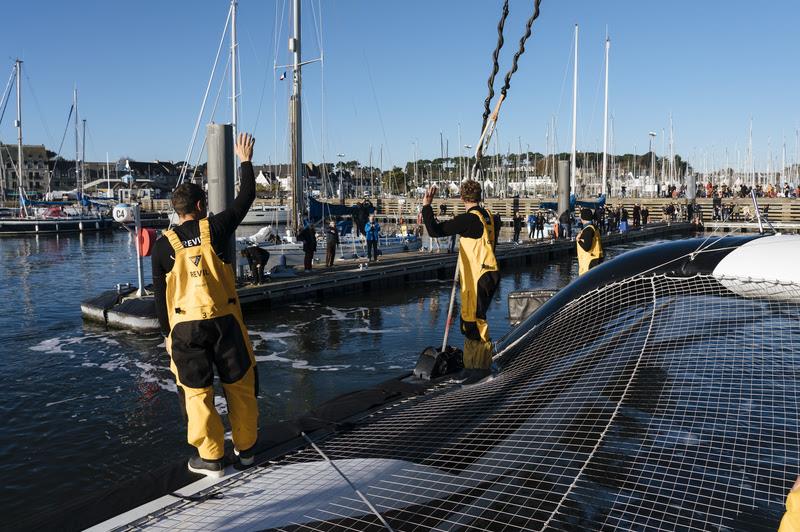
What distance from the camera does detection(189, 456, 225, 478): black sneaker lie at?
382cm

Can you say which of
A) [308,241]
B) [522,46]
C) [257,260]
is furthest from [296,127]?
[522,46]

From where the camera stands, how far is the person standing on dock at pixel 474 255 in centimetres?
571

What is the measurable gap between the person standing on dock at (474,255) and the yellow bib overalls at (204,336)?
2287mm

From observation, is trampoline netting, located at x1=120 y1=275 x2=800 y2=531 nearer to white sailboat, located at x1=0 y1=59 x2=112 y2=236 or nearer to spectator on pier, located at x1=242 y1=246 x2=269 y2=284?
spectator on pier, located at x1=242 y1=246 x2=269 y2=284

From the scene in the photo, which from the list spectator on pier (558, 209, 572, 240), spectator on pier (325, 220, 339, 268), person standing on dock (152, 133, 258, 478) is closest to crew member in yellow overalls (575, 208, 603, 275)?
person standing on dock (152, 133, 258, 478)

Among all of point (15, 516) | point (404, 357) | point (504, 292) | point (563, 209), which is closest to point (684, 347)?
point (404, 357)

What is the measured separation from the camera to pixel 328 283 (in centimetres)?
1680

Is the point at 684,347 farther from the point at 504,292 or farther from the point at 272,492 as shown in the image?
the point at 504,292

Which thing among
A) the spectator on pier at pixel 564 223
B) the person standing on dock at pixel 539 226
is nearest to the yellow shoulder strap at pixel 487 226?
the spectator on pier at pixel 564 223

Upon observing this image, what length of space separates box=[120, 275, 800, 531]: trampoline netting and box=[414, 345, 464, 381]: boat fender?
1.30 ft

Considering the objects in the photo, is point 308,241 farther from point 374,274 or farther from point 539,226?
point 539,226

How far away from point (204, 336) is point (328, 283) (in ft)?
43.3

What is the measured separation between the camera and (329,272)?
18031mm

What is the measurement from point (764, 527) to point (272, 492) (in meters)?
3.21
